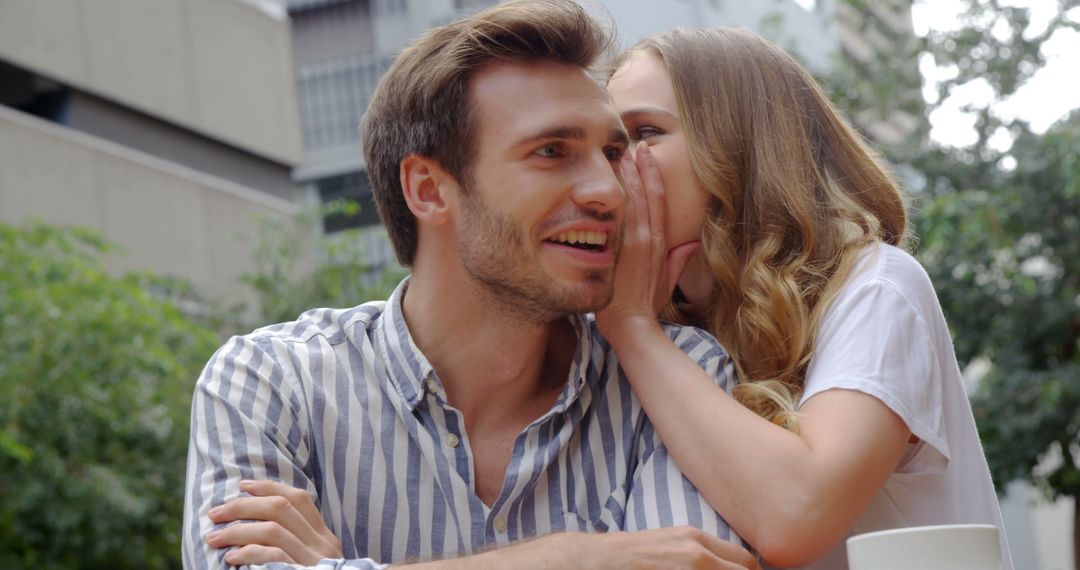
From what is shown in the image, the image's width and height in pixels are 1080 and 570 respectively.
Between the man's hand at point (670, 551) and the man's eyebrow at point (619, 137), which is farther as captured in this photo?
the man's eyebrow at point (619, 137)

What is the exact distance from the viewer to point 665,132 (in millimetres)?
3033

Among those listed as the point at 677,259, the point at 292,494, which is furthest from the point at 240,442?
the point at 677,259

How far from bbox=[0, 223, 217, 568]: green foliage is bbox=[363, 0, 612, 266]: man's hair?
5.54m

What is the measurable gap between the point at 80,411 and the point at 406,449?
6.63m

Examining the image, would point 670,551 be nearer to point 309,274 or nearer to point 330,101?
point 309,274

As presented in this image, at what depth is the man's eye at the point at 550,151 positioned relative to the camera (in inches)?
107

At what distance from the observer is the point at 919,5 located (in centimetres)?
1341

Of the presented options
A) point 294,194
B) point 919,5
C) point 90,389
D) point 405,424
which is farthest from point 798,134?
point 294,194

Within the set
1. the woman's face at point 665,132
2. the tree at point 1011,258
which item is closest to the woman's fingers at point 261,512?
the woman's face at point 665,132

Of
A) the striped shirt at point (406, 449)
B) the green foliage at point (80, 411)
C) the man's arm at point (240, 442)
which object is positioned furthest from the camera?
the green foliage at point (80, 411)

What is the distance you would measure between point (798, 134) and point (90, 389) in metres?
6.76

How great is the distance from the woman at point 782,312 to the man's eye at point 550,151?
217mm

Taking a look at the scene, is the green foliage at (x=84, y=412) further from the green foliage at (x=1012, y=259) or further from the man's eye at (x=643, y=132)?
the green foliage at (x=1012, y=259)

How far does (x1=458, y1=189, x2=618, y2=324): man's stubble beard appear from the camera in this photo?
8.71ft
